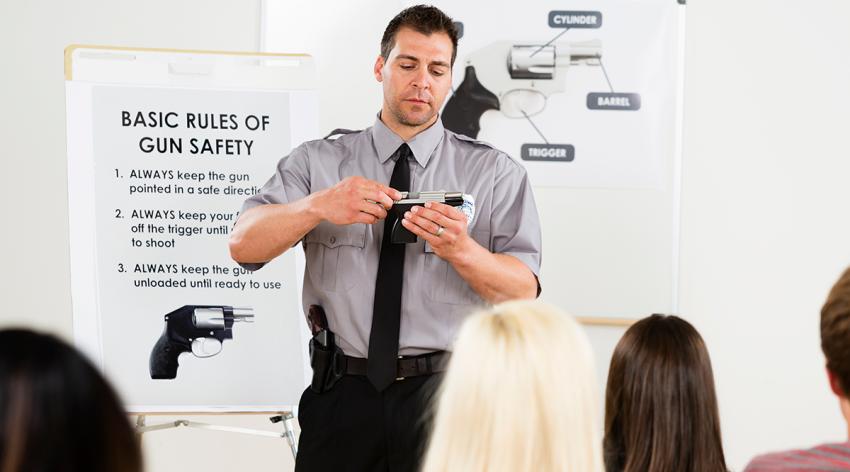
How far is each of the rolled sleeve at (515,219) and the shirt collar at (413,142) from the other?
0.18 metres

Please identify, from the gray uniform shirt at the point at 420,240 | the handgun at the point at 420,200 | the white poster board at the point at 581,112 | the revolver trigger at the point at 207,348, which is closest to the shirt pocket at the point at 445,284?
the gray uniform shirt at the point at 420,240

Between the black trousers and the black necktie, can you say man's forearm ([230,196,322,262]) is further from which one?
the black trousers

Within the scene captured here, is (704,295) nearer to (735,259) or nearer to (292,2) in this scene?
(735,259)

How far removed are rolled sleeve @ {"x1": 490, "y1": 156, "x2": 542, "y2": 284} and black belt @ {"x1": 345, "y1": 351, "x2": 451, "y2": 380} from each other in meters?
0.31

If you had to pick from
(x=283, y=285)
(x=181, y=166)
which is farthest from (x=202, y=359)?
(x=181, y=166)

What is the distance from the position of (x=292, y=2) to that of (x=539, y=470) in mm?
2557

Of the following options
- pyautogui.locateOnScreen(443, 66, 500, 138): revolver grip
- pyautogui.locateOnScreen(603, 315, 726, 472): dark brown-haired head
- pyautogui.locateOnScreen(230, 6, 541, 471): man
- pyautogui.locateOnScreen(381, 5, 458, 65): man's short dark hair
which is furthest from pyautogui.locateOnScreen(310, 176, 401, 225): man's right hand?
pyautogui.locateOnScreen(443, 66, 500, 138): revolver grip

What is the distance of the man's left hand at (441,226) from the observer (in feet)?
6.65

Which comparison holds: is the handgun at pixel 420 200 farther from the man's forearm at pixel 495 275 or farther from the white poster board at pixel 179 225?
the white poster board at pixel 179 225

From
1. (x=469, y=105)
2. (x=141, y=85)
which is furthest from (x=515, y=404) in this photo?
(x=469, y=105)

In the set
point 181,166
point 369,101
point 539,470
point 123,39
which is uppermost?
A: point 123,39

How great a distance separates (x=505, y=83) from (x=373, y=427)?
1.58 meters

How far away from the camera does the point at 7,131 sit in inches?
134

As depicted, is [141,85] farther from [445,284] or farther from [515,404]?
[515,404]
